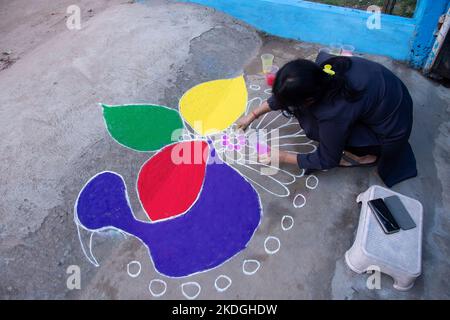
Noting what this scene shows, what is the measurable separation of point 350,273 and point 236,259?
774mm

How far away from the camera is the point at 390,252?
2135 millimetres

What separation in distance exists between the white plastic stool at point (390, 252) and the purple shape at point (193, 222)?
74 centimetres

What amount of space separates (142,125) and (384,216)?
2.20 metres

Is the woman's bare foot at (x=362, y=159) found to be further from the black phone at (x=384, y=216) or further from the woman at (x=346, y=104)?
the black phone at (x=384, y=216)

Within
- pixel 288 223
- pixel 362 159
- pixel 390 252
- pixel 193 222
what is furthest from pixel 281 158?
pixel 390 252

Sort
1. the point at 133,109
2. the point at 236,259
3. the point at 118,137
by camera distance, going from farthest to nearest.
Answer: the point at 133,109
the point at 118,137
the point at 236,259

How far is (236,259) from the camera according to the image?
7.88ft

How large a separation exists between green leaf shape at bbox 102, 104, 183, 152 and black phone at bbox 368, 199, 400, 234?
1.78 meters

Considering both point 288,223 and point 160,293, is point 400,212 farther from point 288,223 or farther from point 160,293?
point 160,293

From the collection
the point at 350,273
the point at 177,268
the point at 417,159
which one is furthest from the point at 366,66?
the point at 177,268

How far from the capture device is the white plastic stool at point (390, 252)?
2.10 m

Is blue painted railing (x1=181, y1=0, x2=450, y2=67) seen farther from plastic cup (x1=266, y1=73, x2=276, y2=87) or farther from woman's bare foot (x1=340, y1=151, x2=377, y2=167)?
woman's bare foot (x1=340, y1=151, x2=377, y2=167)

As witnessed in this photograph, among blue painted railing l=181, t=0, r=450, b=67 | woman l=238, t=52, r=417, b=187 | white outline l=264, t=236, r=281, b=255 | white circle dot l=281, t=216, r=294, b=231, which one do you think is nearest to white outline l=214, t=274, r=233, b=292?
white outline l=264, t=236, r=281, b=255

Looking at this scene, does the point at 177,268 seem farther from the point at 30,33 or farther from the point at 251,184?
the point at 30,33
